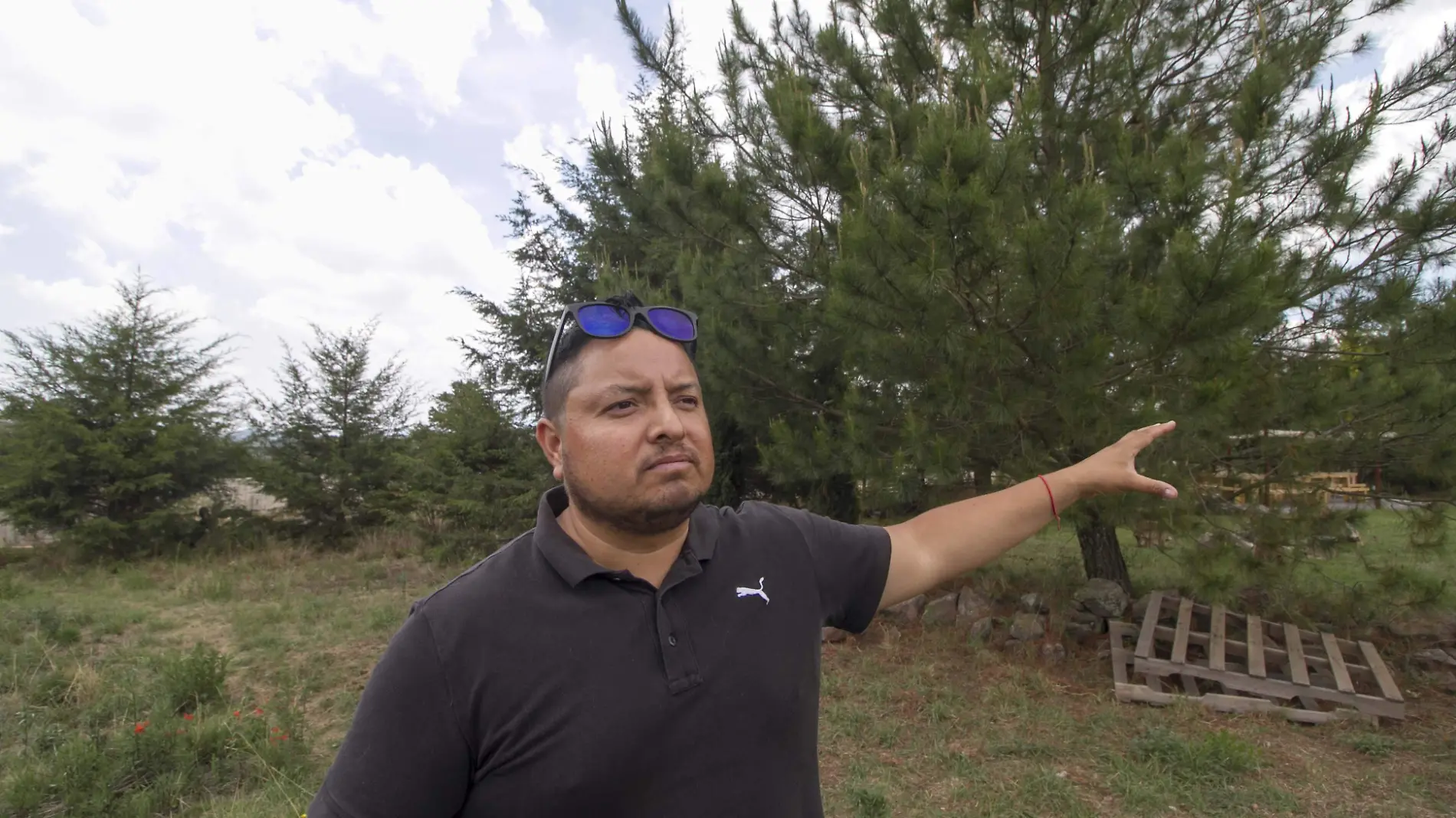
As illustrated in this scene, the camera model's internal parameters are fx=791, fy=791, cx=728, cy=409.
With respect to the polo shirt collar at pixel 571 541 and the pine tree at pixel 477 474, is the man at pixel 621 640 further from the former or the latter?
the pine tree at pixel 477 474

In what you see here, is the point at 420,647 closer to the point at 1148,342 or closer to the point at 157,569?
the point at 1148,342

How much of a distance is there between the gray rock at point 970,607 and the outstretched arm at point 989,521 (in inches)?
194

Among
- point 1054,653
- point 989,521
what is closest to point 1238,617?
point 1054,653

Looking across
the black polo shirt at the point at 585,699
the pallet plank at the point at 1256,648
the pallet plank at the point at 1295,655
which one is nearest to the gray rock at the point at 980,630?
the pallet plank at the point at 1256,648

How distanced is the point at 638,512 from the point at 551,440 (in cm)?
26

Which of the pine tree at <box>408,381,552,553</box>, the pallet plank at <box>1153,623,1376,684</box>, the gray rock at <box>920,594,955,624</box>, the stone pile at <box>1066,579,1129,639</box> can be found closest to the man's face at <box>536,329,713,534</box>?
the pallet plank at <box>1153,623,1376,684</box>

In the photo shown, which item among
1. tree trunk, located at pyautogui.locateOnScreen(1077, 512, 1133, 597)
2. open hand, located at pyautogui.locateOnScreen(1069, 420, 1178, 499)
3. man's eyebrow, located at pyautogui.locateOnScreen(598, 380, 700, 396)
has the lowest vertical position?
tree trunk, located at pyautogui.locateOnScreen(1077, 512, 1133, 597)

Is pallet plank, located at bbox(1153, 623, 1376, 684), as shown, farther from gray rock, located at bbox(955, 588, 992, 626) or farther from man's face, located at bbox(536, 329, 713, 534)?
man's face, located at bbox(536, 329, 713, 534)

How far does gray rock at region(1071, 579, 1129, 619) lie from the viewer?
6055 millimetres

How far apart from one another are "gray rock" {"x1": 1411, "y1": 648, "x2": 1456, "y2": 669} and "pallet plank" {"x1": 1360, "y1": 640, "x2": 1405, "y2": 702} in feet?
2.16

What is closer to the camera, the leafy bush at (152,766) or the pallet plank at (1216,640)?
the leafy bush at (152,766)

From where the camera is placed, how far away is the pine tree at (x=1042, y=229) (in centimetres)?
395

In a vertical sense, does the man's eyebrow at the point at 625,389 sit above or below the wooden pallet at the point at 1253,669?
above

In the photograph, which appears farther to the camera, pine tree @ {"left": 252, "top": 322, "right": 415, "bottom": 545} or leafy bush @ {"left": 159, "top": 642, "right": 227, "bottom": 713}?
pine tree @ {"left": 252, "top": 322, "right": 415, "bottom": 545}
